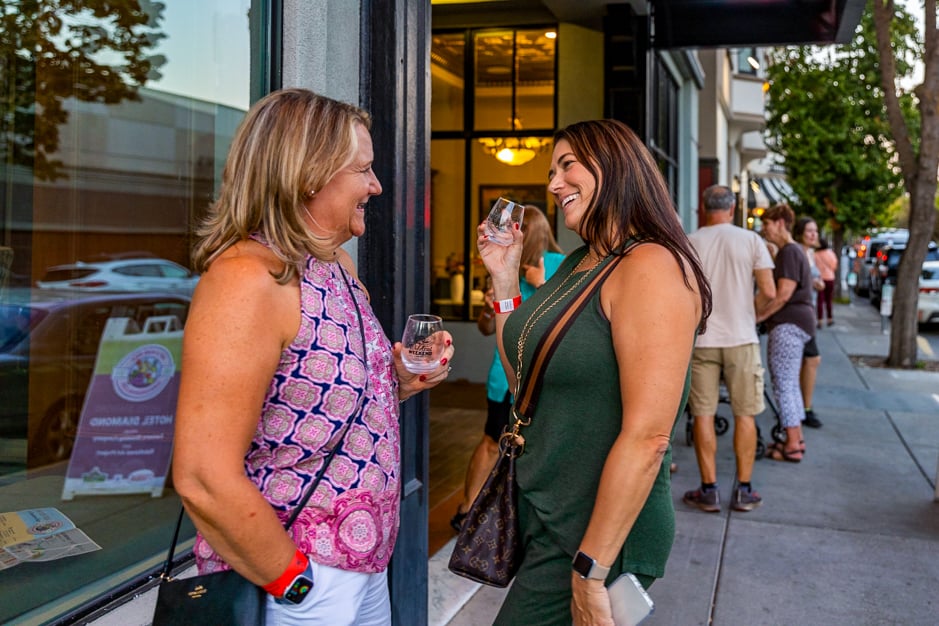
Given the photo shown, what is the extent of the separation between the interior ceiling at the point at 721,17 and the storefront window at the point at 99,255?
5.36m

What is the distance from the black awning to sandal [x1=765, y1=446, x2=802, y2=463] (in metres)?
3.75

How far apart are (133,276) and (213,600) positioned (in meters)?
4.22

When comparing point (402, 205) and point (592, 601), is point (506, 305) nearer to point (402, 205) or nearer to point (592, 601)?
point (402, 205)

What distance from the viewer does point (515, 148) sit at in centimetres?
1078

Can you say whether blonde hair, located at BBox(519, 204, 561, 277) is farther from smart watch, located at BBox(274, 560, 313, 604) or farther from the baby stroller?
smart watch, located at BBox(274, 560, 313, 604)

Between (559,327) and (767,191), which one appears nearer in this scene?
(559,327)

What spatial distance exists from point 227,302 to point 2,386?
9.85ft

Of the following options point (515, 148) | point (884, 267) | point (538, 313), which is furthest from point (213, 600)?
point (884, 267)

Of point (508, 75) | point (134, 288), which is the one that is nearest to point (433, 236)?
point (508, 75)

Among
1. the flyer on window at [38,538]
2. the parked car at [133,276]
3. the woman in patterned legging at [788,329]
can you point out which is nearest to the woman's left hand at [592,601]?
the flyer on window at [38,538]

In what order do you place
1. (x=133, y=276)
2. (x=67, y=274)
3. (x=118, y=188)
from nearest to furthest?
(x=67, y=274), (x=118, y=188), (x=133, y=276)

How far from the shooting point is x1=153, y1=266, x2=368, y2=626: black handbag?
170 cm

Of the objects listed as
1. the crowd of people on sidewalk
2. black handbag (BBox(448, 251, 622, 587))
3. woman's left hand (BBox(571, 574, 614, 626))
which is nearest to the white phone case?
woman's left hand (BBox(571, 574, 614, 626))

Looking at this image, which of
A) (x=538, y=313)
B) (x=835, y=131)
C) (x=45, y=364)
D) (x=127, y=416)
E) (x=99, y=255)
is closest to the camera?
(x=538, y=313)
